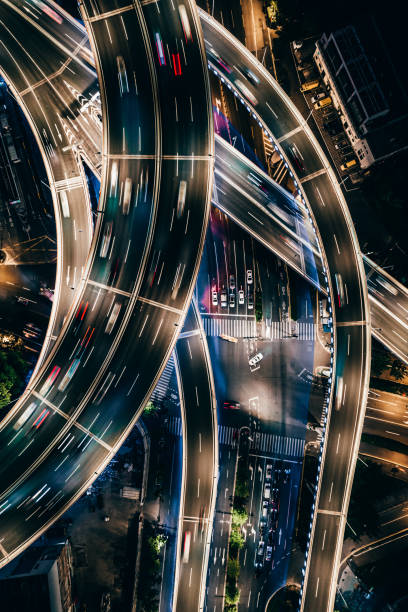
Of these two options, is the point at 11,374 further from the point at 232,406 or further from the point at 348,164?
the point at 348,164

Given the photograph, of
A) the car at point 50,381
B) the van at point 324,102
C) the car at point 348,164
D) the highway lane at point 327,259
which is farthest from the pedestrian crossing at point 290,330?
the van at point 324,102

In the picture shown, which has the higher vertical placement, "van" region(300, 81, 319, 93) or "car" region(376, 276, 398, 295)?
"van" region(300, 81, 319, 93)

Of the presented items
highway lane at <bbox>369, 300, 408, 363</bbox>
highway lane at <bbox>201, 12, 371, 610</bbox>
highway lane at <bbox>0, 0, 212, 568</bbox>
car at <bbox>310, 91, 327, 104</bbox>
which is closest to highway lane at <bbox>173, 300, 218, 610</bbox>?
highway lane at <bbox>0, 0, 212, 568</bbox>

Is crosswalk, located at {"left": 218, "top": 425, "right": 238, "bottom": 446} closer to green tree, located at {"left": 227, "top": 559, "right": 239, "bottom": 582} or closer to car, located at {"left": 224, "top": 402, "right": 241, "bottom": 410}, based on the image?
car, located at {"left": 224, "top": 402, "right": 241, "bottom": 410}

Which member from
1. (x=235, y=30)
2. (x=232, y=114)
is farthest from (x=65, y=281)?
(x=235, y=30)

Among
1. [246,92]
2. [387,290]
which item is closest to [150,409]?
[387,290]

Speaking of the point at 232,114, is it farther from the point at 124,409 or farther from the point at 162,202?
the point at 124,409
